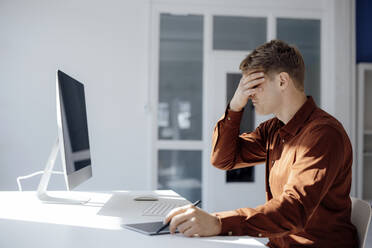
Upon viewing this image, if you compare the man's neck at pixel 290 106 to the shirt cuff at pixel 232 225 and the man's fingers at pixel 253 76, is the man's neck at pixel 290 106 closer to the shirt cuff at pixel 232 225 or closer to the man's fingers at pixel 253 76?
the man's fingers at pixel 253 76

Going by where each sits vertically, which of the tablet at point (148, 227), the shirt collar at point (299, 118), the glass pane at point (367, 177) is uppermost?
the shirt collar at point (299, 118)

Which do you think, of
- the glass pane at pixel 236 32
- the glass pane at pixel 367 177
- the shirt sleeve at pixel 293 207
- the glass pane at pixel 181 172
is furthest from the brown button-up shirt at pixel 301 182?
the glass pane at pixel 367 177

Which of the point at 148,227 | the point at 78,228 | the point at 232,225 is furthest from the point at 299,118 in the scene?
the point at 78,228

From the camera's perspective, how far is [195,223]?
103 centimetres

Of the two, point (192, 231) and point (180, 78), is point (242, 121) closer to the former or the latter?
point (180, 78)

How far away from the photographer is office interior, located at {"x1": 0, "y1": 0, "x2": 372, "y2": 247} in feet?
14.8

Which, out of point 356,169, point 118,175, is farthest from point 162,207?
point 356,169

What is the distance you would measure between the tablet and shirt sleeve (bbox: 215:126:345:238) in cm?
21

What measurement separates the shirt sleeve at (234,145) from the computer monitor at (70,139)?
627mm

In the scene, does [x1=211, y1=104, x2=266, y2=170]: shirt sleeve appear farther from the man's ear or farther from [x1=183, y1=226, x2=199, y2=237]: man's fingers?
[x1=183, y1=226, x2=199, y2=237]: man's fingers

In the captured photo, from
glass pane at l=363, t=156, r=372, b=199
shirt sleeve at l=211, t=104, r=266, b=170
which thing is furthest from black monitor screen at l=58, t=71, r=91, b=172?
glass pane at l=363, t=156, r=372, b=199

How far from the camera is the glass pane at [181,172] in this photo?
15.3 ft

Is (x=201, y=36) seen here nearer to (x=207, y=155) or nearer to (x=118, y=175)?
(x=207, y=155)

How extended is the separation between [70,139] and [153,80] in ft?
10.2
